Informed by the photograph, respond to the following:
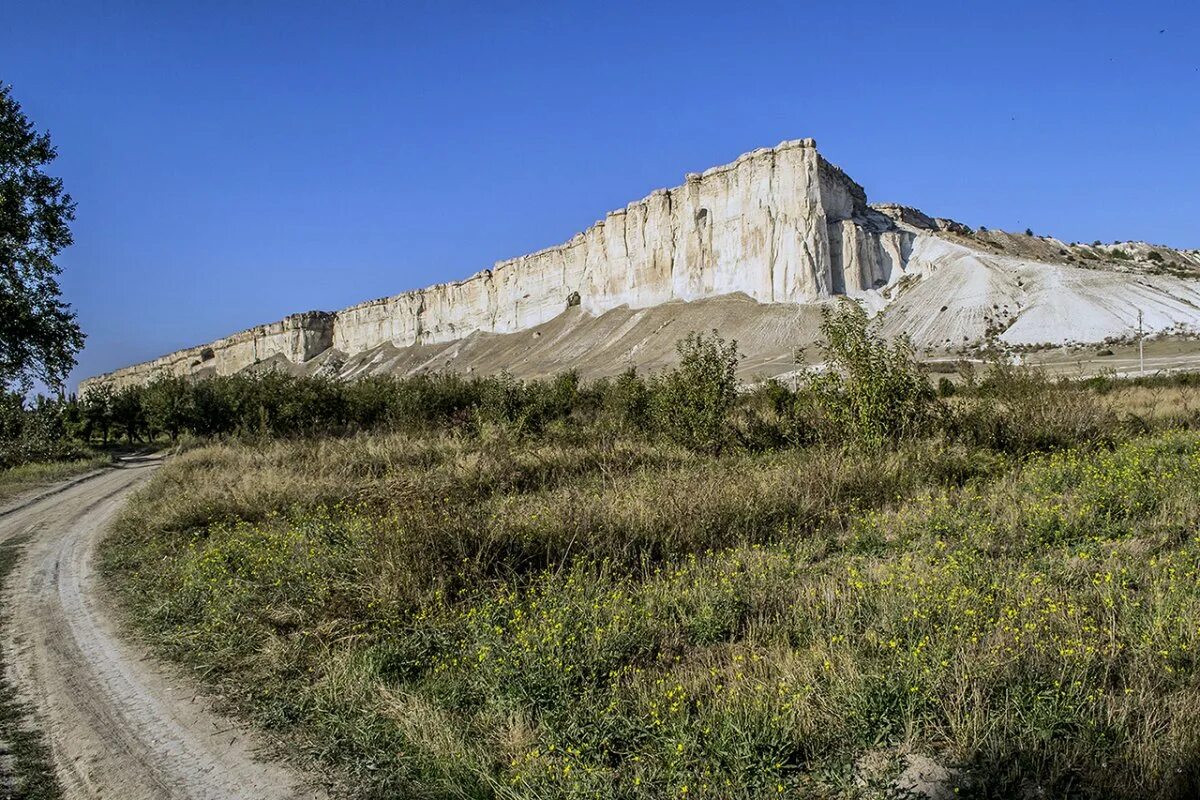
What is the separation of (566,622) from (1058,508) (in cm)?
509

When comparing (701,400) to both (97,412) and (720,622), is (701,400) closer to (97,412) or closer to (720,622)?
(720,622)

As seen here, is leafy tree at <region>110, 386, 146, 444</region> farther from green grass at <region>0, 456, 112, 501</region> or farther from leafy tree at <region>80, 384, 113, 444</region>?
green grass at <region>0, 456, 112, 501</region>

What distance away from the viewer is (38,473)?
17609 millimetres

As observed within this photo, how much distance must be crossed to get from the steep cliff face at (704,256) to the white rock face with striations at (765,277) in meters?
0.15

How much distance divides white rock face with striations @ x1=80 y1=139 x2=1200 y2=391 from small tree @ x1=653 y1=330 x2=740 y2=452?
1561 inches

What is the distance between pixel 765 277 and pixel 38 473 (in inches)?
2621

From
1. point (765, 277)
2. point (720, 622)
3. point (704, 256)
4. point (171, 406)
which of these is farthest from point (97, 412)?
point (704, 256)

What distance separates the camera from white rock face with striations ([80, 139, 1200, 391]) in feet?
200

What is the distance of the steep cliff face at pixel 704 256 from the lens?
238 feet

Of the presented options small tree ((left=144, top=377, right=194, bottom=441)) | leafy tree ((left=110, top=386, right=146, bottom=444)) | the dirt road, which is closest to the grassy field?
the dirt road

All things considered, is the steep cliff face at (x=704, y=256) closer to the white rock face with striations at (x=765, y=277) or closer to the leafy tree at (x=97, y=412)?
the white rock face with striations at (x=765, y=277)

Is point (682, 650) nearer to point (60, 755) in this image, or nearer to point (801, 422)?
point (60, 755)

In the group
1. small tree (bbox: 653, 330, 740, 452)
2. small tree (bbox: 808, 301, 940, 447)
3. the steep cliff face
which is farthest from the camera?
the steep cliff face

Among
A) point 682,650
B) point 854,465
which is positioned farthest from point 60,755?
point 854,465
